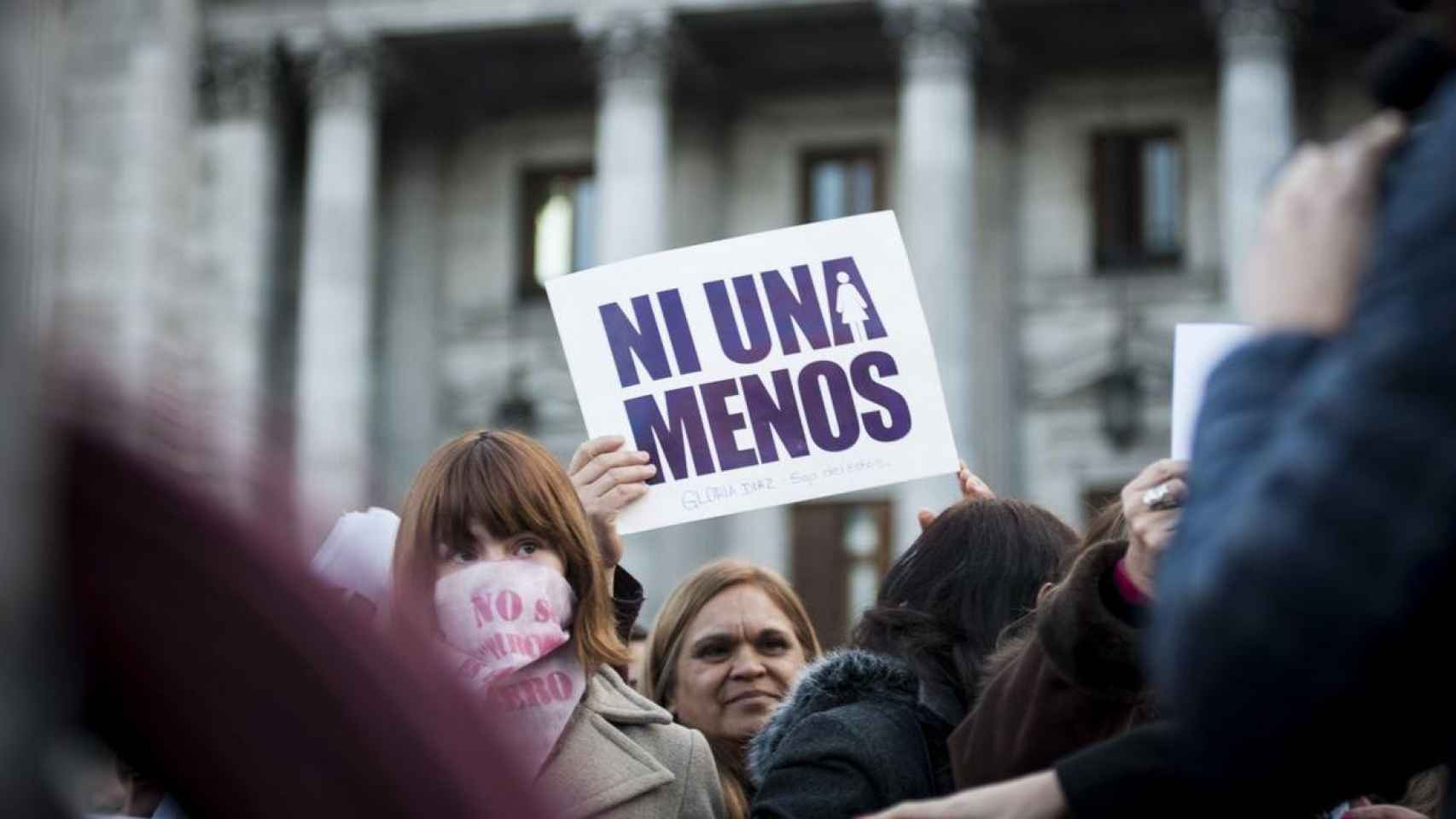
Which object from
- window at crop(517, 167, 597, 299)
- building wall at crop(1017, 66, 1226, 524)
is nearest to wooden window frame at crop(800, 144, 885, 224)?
building wall at crop(1017, 66, 1226, 524)

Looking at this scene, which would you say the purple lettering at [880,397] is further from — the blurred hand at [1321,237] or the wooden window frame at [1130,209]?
the wooden window frame at [1130,209]

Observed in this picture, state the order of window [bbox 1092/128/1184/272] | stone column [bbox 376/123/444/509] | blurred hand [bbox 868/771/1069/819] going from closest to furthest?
blurred hand [bbox 868/771/1069/819] < window [bbox 1092/128/1184/272] < stone column [bbox 376/123/444/509]

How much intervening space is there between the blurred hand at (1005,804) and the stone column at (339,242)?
84.4ft

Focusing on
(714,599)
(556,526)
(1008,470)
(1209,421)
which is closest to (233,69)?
(1008,470)

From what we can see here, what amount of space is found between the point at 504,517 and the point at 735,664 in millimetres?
2011

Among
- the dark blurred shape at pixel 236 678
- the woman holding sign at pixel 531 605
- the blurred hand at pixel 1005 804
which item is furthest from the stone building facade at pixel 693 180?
the dark blurred shape at pixel 236 678

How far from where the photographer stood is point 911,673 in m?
4.04

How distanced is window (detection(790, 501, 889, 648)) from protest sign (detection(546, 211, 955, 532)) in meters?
22.7

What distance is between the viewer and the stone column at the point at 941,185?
2684 cm

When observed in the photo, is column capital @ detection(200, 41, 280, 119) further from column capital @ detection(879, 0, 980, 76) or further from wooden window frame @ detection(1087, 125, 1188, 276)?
wooden window frame @ detection(1087, 125, 1188, 276)

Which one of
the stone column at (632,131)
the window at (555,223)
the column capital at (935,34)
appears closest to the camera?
the column capital at (935,34)

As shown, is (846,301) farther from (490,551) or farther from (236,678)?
(236,678)

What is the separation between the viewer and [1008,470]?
93.0 feet

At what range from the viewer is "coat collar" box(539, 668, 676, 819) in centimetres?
407
